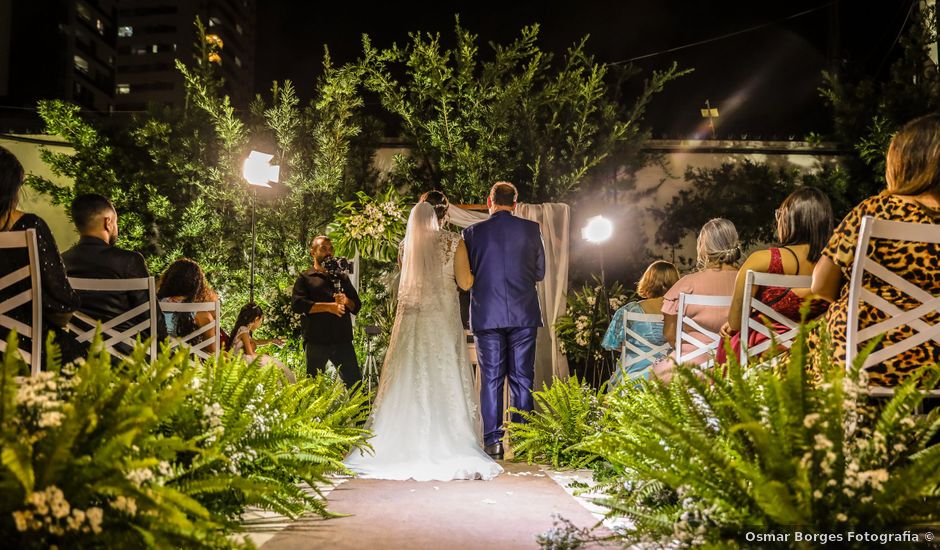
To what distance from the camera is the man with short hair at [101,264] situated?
12.3ft

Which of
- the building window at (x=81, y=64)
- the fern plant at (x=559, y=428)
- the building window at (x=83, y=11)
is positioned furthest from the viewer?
the building window at (x=83, y=11)

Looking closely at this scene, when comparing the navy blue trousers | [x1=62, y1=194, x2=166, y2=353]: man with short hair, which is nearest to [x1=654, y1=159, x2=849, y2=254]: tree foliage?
the navy blue trousers

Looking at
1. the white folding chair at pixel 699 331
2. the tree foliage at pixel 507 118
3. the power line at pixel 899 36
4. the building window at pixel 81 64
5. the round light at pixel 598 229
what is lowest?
the white folding chair at pixel 699 331

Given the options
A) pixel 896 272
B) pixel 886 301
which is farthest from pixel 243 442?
pixel 896 272

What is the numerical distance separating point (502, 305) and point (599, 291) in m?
2.33

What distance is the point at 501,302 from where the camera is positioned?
520cm

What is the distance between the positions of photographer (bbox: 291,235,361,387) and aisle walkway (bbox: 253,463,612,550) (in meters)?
2.45

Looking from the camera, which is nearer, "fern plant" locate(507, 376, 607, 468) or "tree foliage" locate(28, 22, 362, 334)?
"fern plant" locate(507, 376, 607, 468)

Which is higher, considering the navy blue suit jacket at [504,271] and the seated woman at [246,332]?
the navy blue suit jacket at [504,271]

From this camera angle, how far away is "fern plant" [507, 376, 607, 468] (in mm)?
4727

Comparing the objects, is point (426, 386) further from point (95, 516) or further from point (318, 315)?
point (95, 516)

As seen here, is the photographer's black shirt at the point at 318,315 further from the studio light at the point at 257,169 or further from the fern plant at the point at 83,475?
the fern plant at the point at 83,475

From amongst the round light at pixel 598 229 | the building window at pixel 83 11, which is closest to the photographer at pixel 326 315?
the round light at pixel 598 229

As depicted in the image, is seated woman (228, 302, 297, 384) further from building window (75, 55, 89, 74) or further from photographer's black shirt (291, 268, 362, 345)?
building window (75, 55, 89, 74)
